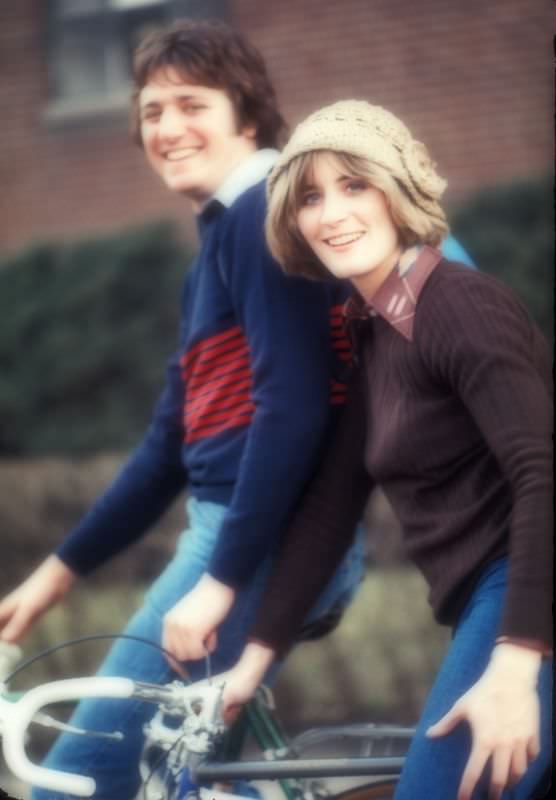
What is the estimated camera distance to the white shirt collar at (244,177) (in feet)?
8.67

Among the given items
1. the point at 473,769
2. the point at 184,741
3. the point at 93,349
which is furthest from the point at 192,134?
the point at 93,349

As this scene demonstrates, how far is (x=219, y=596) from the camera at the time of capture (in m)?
2.42

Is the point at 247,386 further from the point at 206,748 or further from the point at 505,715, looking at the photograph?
the point at 505,715

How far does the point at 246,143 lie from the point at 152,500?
0.81 metres

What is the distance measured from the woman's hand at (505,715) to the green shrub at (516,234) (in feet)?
14.8

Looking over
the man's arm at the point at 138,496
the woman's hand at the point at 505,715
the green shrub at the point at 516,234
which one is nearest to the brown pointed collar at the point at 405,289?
the woman's hand at the point at 505,715

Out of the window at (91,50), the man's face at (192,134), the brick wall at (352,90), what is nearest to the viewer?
the man's face at (192,134)

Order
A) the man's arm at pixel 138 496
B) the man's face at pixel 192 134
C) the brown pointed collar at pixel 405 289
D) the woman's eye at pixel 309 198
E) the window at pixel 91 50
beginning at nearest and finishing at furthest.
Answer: the brown pointed collar at pixel 405 289, the woman's eye at pixel 309 198, the man's face at pixel 192 134, the man's arm at pixel 138 496, the window at pixel 91 50

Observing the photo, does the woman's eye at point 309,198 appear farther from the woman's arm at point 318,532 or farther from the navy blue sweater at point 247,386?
the woman's arm at point 318,532

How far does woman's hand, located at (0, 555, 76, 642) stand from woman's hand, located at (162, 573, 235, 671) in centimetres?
48

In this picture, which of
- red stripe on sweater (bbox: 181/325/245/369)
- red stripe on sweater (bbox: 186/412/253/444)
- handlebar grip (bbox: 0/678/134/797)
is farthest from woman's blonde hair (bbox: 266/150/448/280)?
handlebar grip (bbox: 0/678/134/797)

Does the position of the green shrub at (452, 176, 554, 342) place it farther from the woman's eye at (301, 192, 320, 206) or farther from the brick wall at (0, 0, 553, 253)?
the woman's eye at (301, 192, 320, 206)

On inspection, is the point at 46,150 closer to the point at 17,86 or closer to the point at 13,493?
the point at 17,86

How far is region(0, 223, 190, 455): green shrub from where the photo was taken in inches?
283
